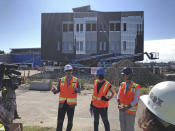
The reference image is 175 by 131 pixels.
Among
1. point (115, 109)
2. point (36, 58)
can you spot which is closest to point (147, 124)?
point (115, 109)

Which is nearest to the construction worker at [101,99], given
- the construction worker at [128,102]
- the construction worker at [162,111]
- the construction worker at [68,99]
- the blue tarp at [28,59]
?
the construction worker at [128,102]

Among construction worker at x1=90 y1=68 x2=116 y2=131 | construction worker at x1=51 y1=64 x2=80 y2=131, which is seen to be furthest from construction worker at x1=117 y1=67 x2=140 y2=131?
construction worker at x1=51 y1=64 x2=80 y2=131

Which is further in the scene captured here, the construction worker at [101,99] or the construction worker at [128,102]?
the construction worker at [101,99]

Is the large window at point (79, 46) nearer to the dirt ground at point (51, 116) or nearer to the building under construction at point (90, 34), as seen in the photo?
the building under construction at point (90, 34)

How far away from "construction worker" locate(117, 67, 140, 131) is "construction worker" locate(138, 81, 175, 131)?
6.04 feet

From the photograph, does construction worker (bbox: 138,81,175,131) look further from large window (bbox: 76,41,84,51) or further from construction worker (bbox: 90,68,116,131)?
large window (bbox: 76,41,84,51)

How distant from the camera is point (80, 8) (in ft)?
109

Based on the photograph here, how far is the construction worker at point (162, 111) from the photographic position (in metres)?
1.27

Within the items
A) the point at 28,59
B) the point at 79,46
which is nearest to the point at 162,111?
the point at 79,46

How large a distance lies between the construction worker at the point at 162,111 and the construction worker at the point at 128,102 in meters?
1.84

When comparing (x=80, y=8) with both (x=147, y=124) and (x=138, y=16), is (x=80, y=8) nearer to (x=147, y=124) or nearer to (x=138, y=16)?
(x=138, y=16)

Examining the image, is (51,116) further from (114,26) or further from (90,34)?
(114,26)

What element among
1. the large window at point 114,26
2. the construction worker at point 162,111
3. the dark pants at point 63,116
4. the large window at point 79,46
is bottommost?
the dark pants at point 63,116

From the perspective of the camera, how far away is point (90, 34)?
100 ft
